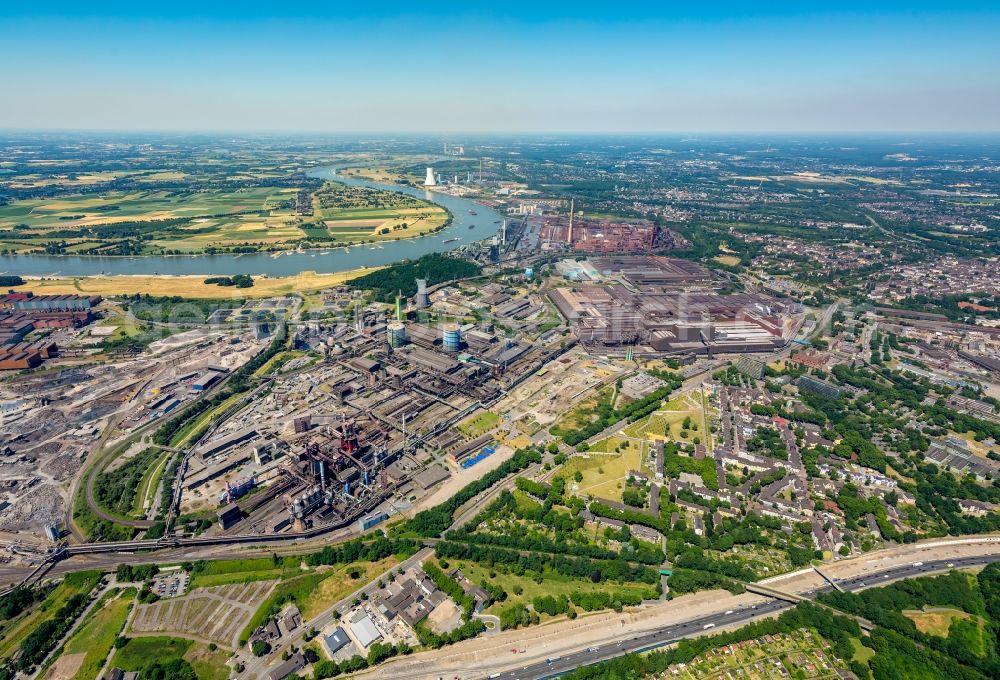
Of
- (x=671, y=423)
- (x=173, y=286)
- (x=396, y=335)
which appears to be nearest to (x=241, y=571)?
(x=396, y=335)

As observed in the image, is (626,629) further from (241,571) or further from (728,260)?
(728,260)

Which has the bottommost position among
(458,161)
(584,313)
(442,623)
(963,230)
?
(442,623)

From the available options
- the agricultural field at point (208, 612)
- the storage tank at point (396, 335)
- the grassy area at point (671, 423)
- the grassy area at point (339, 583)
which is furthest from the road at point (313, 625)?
the storage tank at point (396, 335)

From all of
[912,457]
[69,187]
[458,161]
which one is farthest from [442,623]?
[458,161]

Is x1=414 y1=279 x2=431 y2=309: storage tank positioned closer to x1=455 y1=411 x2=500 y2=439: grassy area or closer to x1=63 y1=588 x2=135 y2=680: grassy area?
x1=455 y1=411 x2=500 y2=439: grassy area

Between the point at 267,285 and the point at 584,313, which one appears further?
the point at 267,285

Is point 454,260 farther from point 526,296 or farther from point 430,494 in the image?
point 430,494

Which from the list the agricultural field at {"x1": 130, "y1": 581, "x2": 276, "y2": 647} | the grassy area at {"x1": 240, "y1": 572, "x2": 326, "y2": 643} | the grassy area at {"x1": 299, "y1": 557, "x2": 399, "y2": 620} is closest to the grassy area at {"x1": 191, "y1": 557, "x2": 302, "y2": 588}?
the agricultural field at {"x1": 130, "y1": 581, "x2": 276, "y2": 647}
